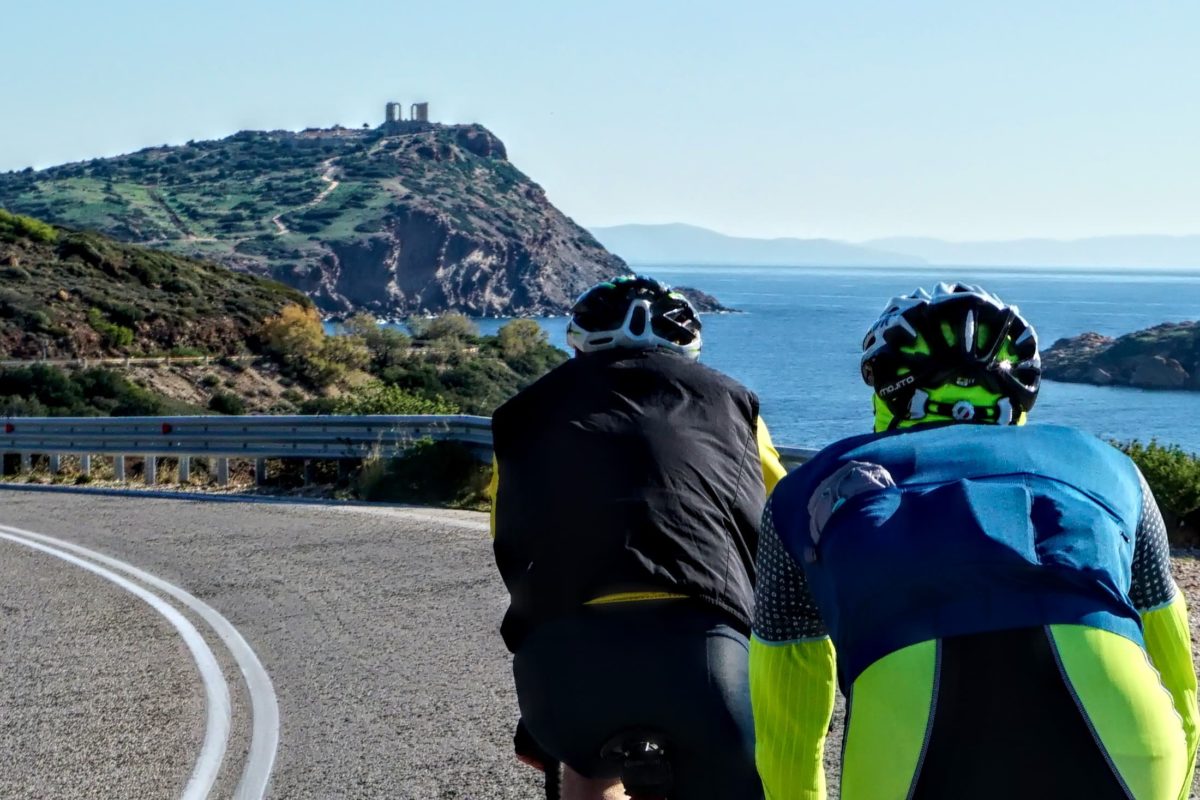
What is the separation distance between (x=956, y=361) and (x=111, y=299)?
166 ft

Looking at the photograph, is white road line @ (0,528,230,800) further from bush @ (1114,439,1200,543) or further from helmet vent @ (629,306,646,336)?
bush @ (1114,439,1200,543)

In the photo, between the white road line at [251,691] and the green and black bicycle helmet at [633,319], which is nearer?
the green and black bicycle helmet at [633,319]

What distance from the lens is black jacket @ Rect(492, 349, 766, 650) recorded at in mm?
3135

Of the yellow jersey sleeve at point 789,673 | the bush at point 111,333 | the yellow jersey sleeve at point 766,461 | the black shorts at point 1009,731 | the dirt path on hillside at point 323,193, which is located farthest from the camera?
the dirt path on hillside at point 323,193

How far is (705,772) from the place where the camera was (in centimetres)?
297

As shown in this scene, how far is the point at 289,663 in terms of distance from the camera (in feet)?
24.9

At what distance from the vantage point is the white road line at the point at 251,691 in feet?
18.6

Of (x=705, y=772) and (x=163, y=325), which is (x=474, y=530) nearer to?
(x=705, y=772)

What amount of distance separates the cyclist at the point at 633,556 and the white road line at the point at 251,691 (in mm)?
2695

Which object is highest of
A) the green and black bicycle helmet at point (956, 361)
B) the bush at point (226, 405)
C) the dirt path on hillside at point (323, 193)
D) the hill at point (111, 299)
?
the dirt path on hillside at point (323, 193)

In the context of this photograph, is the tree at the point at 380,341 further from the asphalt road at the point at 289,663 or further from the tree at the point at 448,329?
the asphalt road at the point at 289,663

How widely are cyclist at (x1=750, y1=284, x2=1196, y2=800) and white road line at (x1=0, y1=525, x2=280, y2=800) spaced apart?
3.50 meters

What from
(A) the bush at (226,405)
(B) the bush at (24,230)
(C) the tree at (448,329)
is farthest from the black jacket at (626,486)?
(B) the bush at (24,230)

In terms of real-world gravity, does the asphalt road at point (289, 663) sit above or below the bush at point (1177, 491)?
below
